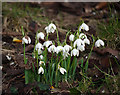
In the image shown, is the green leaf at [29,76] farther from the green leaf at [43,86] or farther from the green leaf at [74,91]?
the green leaf at [74,91]

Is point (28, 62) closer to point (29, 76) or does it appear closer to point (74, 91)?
point (29, 76)

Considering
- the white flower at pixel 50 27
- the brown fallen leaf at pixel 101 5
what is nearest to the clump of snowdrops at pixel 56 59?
the white flower at pixel 50 27

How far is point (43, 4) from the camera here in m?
5.04

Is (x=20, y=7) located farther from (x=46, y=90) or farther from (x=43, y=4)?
(x=46, y=90)

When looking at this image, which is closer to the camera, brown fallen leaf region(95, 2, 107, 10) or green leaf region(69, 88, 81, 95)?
green leaf region(69, 88, 81, 95)

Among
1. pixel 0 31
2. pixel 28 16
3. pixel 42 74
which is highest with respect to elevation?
pixel 28 16

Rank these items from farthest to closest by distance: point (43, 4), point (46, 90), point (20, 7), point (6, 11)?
point (43, 4), point (20, 7), point (6, 11), point (46, 90)

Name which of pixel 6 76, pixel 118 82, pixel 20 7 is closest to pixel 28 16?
pixel 20 7

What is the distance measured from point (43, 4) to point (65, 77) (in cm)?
342

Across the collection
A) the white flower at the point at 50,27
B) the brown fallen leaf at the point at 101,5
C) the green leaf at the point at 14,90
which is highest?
the brown fallen leaf at the point at 101,5

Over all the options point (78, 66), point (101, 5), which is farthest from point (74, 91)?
point (101, 5)

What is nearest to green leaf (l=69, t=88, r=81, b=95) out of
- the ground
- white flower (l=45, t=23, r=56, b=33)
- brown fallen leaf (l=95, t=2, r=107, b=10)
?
the ground

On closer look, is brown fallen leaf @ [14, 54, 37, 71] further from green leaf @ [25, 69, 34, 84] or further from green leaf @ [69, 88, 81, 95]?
green leaf @ [69, 88, 81, 95]

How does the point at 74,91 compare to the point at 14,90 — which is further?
the point at 14,90
